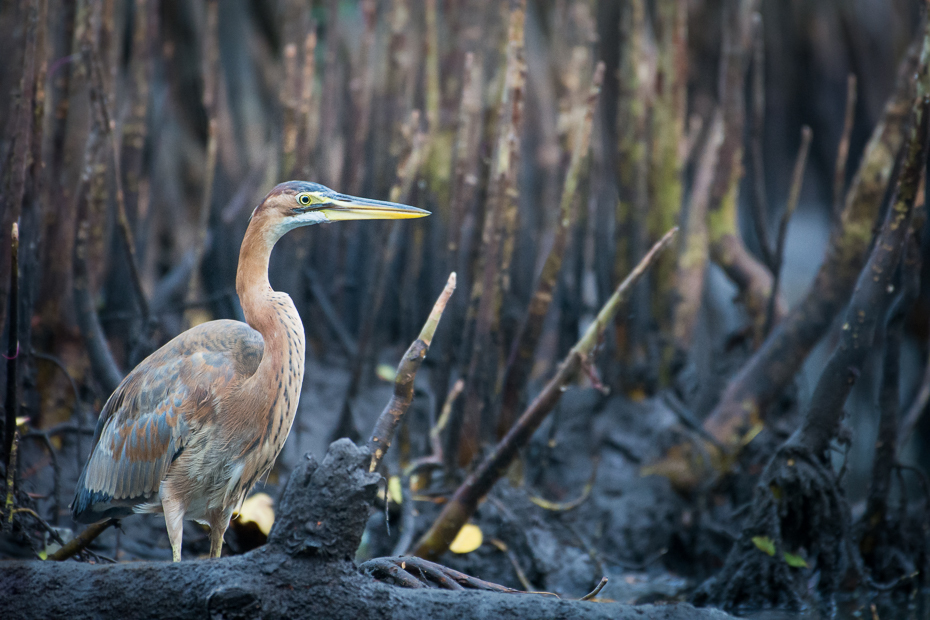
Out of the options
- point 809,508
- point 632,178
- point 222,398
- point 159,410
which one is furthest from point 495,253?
point 632,178

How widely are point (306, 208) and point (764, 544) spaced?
2.02 meters

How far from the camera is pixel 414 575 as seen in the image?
2.02 meters

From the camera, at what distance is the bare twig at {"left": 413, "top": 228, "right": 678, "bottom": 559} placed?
101 inches

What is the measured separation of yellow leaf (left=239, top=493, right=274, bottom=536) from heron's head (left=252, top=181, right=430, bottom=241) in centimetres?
118

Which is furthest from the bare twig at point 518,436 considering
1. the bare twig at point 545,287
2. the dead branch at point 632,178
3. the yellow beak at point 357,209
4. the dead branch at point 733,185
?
the dead branch at point 733,185

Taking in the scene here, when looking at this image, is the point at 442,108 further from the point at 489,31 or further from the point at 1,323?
the point at 1,323

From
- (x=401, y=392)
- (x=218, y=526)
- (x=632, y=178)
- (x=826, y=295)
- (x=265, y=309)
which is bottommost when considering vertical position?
(x=218, y=526)

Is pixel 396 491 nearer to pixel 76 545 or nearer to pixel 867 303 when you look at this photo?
pixel 76 545

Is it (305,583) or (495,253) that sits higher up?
(495,253)

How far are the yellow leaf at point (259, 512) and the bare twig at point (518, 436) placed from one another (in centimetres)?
56

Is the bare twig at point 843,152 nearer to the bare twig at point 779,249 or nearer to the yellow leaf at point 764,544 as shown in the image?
the bare twig at point 779,249

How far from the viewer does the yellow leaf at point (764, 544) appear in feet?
9.60

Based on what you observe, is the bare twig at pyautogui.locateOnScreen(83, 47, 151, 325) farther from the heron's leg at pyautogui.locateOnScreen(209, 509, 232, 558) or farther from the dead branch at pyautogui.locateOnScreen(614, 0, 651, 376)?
the dead branch at pyautogui.locateOnScreen(614, 0, 651, 376)

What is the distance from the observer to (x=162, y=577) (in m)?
1.72
